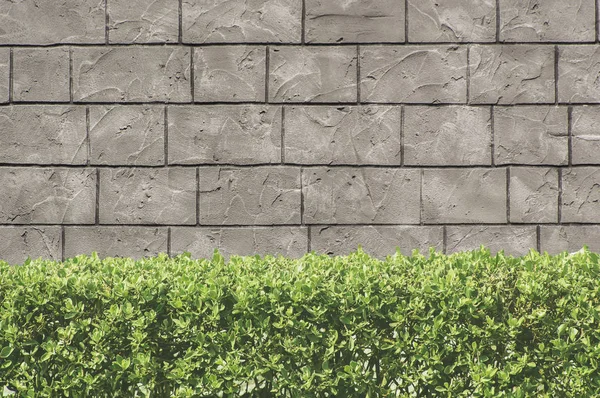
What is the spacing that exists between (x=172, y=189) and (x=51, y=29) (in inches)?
69.5

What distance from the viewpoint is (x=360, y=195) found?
5.98 m

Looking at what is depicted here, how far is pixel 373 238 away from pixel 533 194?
4.72ft

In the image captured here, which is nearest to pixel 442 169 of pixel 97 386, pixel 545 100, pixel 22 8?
pixel 545 100

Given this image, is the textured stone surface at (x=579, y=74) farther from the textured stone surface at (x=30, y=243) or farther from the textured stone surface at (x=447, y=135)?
the textured stone surface at (x=30, y=243)

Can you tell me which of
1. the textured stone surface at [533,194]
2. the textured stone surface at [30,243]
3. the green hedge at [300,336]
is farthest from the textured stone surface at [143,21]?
the textured stone surface at [533,194]

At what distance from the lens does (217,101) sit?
602 centimetres

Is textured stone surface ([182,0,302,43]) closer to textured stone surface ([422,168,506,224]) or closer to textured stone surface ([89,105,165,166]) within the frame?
textured stone surface ([89,105,165,166])

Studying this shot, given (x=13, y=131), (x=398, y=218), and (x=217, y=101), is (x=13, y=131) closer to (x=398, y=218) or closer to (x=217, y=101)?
(x=217, y=101)

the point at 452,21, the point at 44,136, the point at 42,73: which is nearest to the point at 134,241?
the point at 44,136

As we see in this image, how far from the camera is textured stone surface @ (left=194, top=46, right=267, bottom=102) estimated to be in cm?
600

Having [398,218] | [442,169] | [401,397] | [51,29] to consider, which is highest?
[51,29]

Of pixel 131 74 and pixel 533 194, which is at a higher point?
pixel 131 74

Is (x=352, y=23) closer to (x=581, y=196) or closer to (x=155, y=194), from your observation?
(x=155, y=194)

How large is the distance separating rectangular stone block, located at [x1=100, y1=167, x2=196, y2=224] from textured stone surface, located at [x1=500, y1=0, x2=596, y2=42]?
3.05 metres
